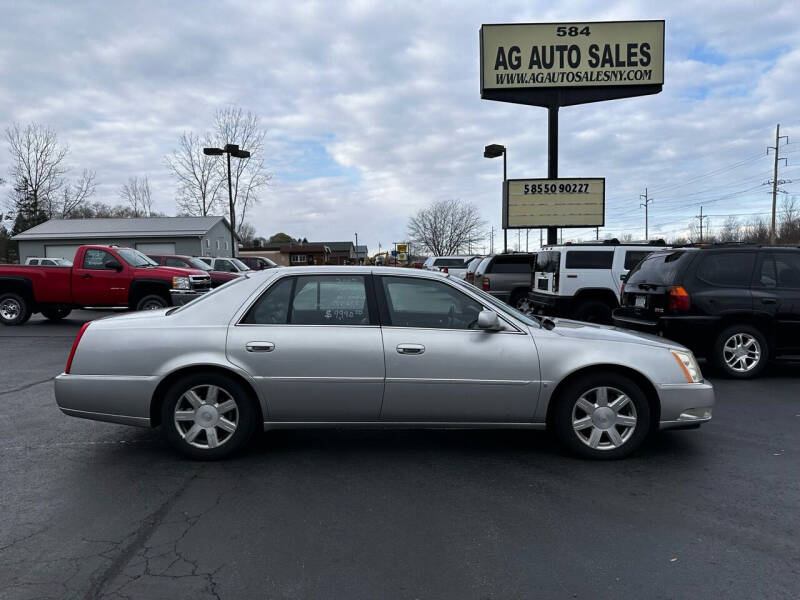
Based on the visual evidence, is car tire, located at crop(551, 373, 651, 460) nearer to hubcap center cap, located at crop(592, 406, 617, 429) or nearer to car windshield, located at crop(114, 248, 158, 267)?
hubcap center cap, located at crop(592, 406, 617, 429)

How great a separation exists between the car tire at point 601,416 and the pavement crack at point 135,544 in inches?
111

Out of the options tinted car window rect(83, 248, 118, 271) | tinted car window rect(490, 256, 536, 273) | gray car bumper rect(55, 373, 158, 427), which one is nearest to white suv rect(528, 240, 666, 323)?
tinted car window rect(490, 256, 536, 273)

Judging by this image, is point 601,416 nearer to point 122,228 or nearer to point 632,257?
point 632,257

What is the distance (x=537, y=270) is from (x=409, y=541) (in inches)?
376

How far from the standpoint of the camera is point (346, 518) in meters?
3.31

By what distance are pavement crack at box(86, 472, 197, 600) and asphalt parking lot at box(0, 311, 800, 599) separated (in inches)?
0.5

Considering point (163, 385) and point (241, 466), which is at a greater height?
point (163, 385)

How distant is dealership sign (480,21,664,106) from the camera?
54.0 ft

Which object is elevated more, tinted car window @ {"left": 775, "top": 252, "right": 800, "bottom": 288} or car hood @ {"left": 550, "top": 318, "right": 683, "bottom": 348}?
tinted car window @ {"left": 775, "top": 252, "right": 800, "bottom": 288}

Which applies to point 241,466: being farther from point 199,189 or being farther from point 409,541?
point 199,189

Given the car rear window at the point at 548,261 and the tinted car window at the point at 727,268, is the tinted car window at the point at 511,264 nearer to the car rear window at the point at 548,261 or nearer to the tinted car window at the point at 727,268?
the car rear window at the point at 548,261

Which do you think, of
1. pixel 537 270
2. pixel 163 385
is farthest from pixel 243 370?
pixel 537 270

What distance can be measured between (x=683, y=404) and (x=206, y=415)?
3.68 meters

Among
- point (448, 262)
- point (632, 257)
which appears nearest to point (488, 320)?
point (632, 257)
